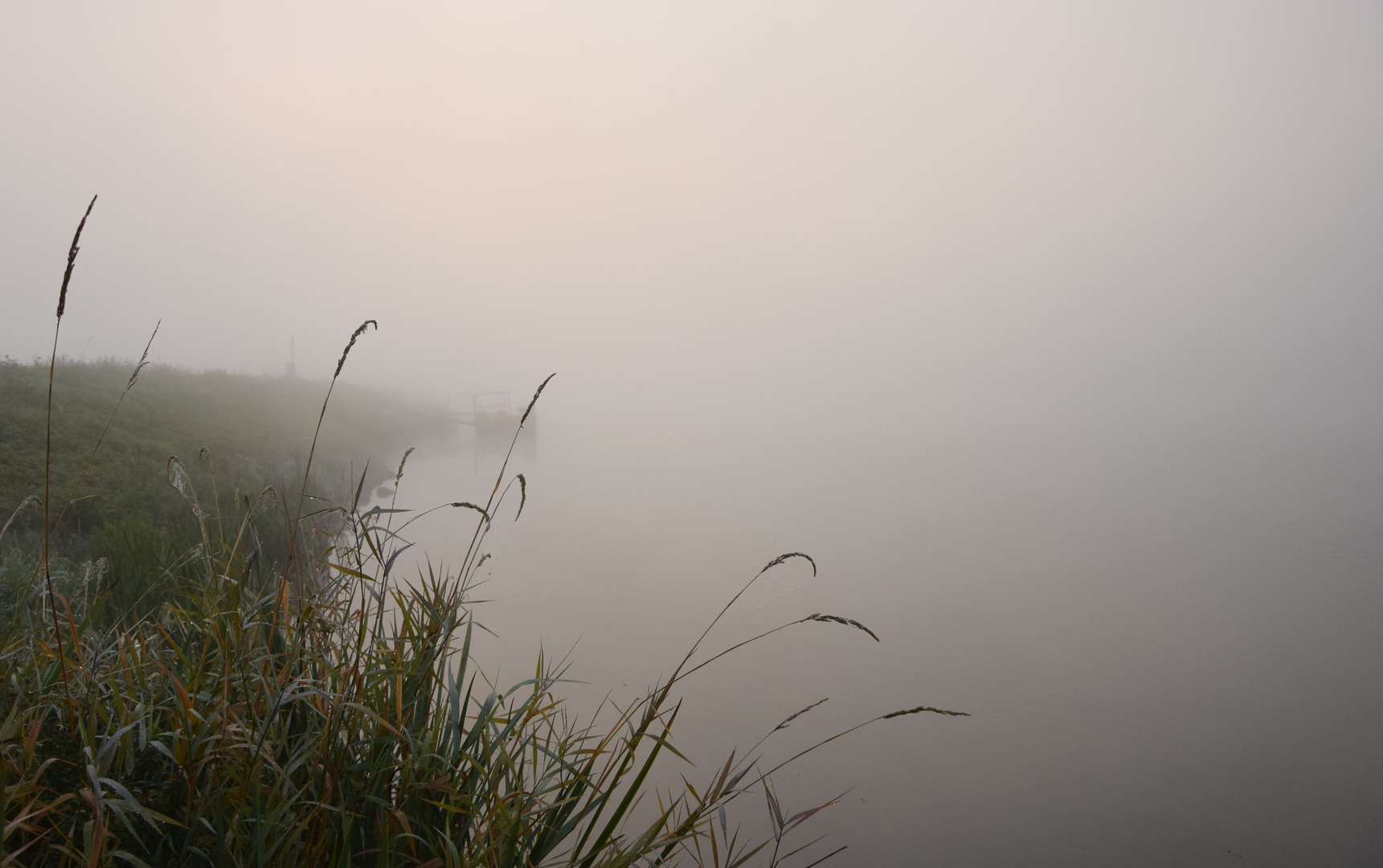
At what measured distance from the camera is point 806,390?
52.1 meters

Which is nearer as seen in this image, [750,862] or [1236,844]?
[750,862]

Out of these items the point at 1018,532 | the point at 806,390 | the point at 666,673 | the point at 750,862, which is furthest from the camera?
the point at 806,390

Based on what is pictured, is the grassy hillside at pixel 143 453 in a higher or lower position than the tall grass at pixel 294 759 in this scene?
lower

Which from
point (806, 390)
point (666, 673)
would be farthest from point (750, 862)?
point (806, 390)

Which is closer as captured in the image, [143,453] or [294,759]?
[294,759]

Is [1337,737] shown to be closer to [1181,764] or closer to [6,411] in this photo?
[1181,764]

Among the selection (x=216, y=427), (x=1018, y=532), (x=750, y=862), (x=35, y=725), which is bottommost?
(x=750, y=862)

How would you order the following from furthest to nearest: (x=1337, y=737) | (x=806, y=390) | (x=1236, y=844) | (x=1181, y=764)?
1. (x=806, y=390)
2. (x=1337, y=737)
3. (x=1181, y=764)
4. (x=1236, y=844)

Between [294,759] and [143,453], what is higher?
[294,759]

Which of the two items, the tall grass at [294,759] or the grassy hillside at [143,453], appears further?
the grassy hillside at [143,453]

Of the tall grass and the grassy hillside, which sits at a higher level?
the tall grass

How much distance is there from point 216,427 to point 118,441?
2.93 m

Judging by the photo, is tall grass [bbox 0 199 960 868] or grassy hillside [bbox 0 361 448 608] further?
grassy hillside [bbox 0 361 448 608]

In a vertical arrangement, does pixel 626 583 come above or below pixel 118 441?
below
